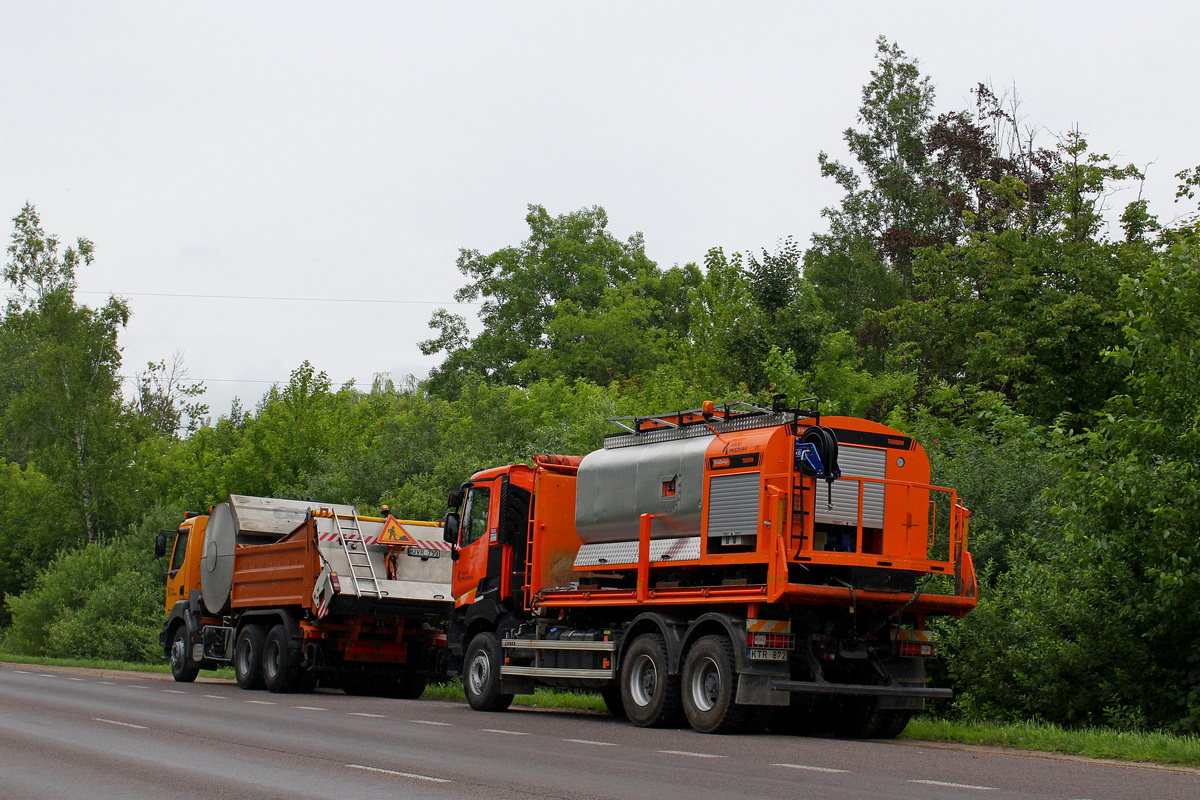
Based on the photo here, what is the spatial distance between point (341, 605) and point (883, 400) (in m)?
17.9

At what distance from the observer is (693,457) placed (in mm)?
14320

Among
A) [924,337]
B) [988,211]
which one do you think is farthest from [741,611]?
[988,211]

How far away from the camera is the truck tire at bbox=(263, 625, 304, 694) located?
827 inches

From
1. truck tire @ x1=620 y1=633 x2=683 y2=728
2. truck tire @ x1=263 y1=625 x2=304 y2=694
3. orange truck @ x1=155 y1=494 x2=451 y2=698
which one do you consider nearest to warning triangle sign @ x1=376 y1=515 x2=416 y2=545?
orange truck @ x1=155 y1=494 x2=451 y2=698

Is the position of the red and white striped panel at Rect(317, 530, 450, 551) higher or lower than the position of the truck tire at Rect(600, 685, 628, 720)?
higher

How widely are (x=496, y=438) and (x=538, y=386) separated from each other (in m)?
9.78

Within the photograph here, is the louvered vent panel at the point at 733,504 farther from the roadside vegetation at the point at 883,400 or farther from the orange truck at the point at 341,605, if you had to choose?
the orange truck at the point at 341,605

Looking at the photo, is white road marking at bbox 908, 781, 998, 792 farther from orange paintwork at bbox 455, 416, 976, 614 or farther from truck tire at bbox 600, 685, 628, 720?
truck tire at bbox 600, 685, 628, 720

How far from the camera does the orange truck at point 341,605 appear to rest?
20688 mm

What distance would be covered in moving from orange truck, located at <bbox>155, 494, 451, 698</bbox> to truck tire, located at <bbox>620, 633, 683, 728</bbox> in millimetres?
7179

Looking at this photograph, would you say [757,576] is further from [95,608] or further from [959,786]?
[95,608]

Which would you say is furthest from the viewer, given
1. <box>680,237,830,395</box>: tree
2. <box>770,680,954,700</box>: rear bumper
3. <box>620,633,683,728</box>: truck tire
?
<box>680,237,830,395</box>: tree

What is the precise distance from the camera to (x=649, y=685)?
14430 millimetres

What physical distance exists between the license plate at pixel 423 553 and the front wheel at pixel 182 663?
261 inches
